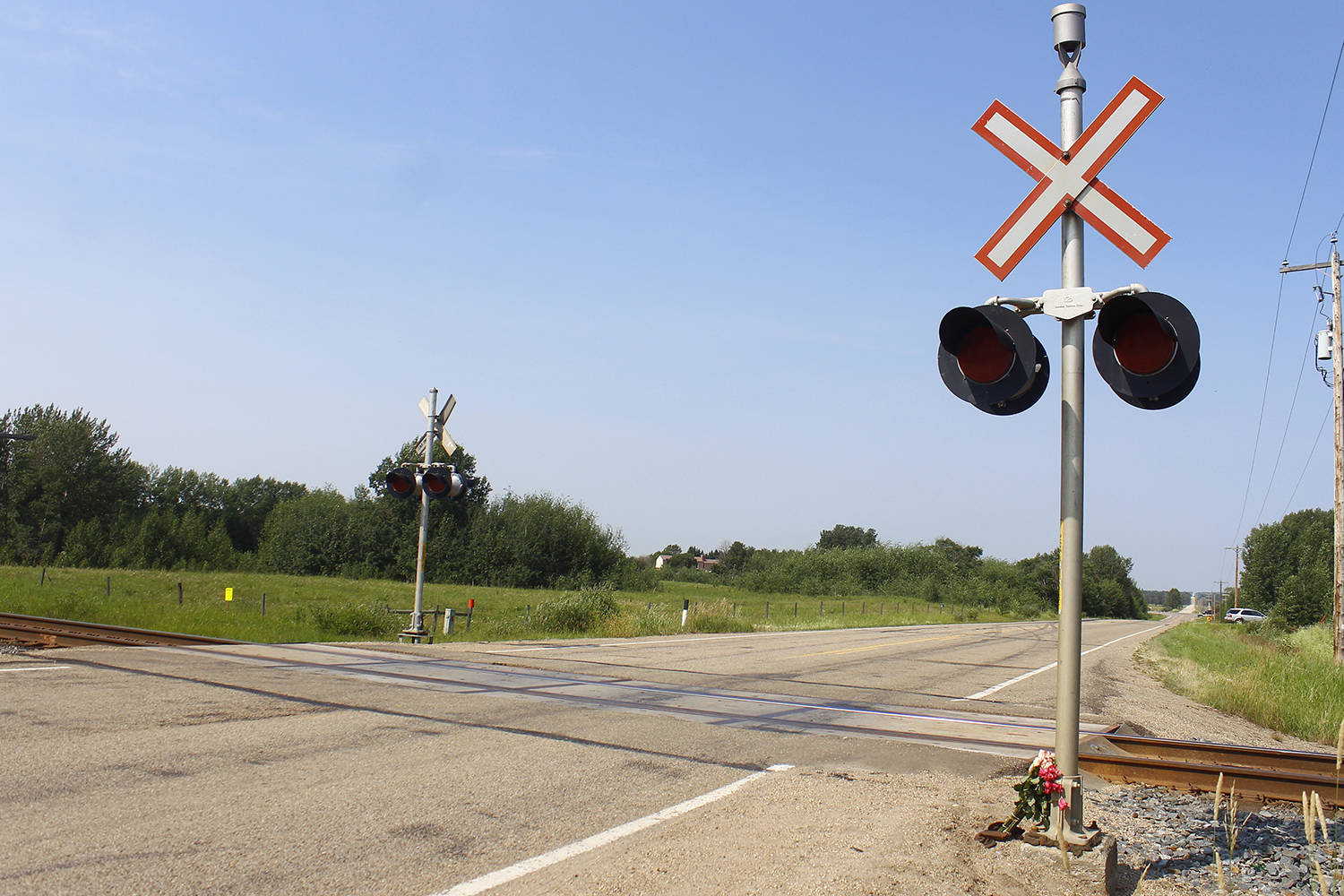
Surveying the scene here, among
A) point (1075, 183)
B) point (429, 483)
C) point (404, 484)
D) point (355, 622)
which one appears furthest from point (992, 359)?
point (355, 622)

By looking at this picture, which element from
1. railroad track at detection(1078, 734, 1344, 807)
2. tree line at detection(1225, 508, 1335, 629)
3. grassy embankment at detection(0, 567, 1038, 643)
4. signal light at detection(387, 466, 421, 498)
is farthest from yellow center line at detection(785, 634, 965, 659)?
tree line at detection(1225, 508, 1335, 629)

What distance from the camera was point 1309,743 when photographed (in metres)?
11.7

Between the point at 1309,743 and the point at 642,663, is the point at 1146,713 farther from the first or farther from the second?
the point at 642,663

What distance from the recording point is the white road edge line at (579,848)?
4.00 meters

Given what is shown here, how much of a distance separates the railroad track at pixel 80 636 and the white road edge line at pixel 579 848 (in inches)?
394

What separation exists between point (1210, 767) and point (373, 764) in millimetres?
6142

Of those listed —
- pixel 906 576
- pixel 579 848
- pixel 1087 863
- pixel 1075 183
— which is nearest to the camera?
pixel 1087 863

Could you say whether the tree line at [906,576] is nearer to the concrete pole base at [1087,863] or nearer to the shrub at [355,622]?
the shrub at [355,622]

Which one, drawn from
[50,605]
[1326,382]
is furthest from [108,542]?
[1326,382]

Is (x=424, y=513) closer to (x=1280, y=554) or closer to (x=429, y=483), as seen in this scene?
(x=429, y=483)

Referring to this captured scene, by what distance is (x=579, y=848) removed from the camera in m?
4.64

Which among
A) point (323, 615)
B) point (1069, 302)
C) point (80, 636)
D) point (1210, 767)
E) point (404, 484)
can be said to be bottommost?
point (323, 615)

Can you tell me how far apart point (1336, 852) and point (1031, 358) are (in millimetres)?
3363

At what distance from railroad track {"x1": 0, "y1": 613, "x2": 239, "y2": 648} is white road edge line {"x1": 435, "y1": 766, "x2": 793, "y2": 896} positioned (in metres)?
10.00
